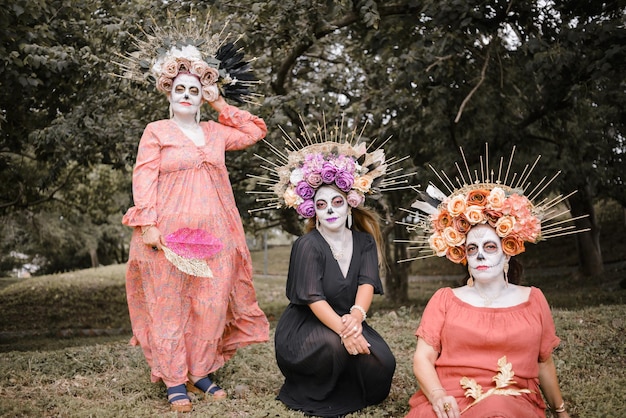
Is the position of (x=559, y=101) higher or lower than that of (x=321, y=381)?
higher

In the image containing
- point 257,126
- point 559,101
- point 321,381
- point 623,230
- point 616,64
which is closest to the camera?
point 321,381

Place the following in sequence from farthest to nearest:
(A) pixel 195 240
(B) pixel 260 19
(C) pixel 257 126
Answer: (B) pixel 260 19 → (C) pixel 257 126 → (A) pixel 195 240

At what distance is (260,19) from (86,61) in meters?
1.82

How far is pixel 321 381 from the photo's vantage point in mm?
4211

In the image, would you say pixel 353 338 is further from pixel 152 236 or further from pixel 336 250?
pixel 152 236

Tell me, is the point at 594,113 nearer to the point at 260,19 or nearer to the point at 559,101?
the point at 559,101

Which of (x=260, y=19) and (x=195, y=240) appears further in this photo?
(x=260, y=19)

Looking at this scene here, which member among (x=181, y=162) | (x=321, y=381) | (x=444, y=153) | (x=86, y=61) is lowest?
(x=321, y=381)

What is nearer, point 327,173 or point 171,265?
point 327,173

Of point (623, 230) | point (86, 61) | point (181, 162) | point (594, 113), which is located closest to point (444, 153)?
point (594, 113)

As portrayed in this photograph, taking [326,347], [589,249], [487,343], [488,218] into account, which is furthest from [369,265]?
[589,249]

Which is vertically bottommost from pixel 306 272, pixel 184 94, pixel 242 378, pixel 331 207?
pixel 242 378

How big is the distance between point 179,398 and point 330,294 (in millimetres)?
1187

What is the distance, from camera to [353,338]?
13.1ft
